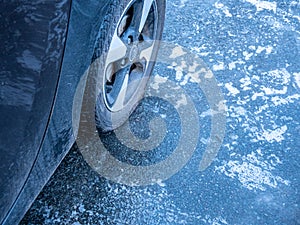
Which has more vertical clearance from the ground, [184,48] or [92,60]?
[92,60]

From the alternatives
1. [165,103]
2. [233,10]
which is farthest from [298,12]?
[165,103]

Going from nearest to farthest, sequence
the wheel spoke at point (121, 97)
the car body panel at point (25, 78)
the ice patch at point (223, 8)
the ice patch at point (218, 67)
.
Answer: the car body panel at point (25, 78) → the wheel spoke at point (121, 97) → the ice patch at point (218, 67) → the ice patch at point (223, 8)

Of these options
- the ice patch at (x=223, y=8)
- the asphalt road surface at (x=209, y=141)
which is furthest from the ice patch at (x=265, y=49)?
the ice patch at (x=223, y=8)

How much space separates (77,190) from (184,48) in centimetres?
104

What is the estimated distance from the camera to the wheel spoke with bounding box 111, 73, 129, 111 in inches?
71.6

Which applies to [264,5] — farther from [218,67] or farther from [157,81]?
[157,81]

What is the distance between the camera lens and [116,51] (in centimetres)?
164

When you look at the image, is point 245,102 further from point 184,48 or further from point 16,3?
point 16,3

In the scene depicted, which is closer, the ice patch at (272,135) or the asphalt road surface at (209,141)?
the asphalt road surface at (209,141)

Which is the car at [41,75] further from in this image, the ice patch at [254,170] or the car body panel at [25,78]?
the ice patch at [254,170]

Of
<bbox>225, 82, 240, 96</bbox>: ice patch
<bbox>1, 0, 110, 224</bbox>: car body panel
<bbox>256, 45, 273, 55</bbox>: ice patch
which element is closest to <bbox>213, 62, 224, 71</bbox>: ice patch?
<bbox>225, 82, 240, 96</bbox>: ice patch

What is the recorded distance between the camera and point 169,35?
8.25 feet

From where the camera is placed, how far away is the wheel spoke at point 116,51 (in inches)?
61.7

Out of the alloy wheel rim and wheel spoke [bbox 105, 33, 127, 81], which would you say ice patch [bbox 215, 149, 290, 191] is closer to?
the alloy wheel rim
